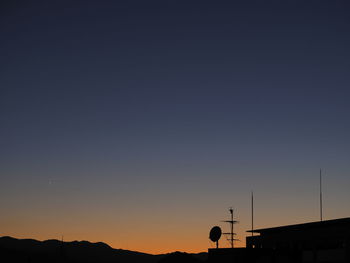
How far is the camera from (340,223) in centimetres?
3419

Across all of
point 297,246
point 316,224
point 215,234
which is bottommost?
point 297,246

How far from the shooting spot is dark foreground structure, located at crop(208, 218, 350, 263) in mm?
34062

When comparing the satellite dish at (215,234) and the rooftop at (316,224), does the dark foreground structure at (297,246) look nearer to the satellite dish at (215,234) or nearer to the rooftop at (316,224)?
the rooftop at (316,224)

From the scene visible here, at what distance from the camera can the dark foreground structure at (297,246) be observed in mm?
34062

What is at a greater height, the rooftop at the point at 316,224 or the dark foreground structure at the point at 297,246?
the rooftop at the point at 316,224

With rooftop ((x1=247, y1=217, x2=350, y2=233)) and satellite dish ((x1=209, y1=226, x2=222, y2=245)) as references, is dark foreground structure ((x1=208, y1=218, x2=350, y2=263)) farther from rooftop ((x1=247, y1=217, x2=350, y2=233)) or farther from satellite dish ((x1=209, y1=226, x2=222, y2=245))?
satellite dish ((x1=209, y1=226, x2=222, y2=245))

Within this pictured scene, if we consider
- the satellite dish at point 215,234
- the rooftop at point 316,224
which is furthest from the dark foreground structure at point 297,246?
the satellite dish at point 215,234

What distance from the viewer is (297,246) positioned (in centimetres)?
3800

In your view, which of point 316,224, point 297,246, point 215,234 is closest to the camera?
point 316,224

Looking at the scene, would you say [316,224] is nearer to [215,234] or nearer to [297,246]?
[297,246]

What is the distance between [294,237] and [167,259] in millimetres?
64031

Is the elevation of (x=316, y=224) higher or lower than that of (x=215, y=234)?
higher

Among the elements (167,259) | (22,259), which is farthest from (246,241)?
(22,259)

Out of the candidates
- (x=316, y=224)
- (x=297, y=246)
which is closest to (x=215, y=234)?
(x=297, y=246)
